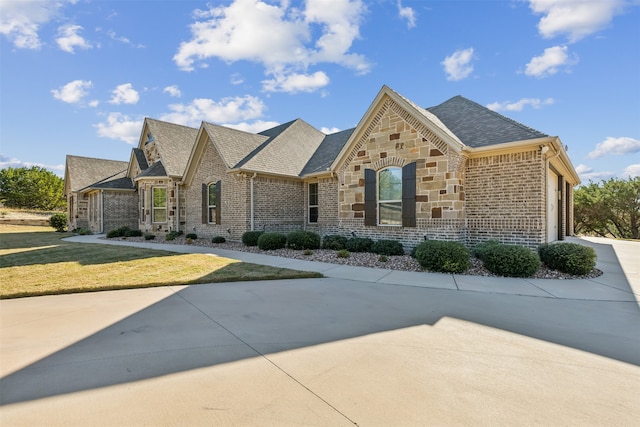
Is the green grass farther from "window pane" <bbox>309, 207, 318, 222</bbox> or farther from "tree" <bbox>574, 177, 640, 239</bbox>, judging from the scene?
"tree" <bbox>574, 177, 640, 239</bbox>

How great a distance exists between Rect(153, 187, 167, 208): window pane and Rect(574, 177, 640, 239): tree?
94.6 ft

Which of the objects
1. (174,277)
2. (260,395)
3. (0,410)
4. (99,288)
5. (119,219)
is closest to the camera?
(0,410)

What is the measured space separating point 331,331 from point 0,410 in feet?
10.6

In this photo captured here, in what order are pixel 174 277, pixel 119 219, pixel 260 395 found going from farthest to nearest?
pixel 119 219
pixel 174 277
pixel 260 395

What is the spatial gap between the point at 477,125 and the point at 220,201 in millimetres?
12162

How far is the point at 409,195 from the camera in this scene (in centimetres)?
1066

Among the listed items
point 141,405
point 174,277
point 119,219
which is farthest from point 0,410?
point 119,219

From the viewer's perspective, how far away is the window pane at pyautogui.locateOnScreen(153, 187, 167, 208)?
18.7 meters

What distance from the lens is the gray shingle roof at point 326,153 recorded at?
16.0 metres

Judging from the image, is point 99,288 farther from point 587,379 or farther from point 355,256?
point 587,379

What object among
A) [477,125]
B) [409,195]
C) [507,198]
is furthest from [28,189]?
[507,198]

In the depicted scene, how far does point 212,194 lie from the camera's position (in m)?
16.5

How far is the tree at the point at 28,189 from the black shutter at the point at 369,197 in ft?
171

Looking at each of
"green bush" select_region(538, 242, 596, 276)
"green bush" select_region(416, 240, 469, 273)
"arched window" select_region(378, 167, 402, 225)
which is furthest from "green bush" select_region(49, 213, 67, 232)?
"green bush" select_region(538, 242, 596, 276)
